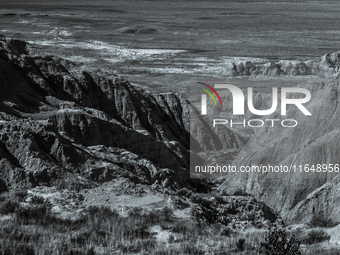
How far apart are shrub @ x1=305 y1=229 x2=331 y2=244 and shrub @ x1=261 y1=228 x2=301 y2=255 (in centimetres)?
144

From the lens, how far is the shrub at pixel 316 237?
11501 millimetres

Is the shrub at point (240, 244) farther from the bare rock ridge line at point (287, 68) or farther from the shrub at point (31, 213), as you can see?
the bare rock ridge line at point (287, 68)

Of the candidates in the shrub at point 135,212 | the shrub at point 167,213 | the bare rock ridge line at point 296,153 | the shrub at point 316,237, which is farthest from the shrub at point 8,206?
the bare rock ridge line at point 296,153

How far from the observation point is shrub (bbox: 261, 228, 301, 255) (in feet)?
32.0

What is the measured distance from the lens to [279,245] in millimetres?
9812

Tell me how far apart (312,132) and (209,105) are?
3096 centimetres

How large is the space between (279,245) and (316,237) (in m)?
2.17

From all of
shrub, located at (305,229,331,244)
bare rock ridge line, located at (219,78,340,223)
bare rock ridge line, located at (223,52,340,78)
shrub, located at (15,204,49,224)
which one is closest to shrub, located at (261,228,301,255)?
shrub, located at (305,229,331,244)

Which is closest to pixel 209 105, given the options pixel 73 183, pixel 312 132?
pixel 312 132

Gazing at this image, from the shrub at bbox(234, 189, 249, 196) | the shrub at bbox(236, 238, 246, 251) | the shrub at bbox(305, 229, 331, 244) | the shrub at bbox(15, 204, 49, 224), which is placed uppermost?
the shrub at bbox(15, 204, 49, 224)

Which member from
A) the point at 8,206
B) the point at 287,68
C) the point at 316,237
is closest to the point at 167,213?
the point at 316,237

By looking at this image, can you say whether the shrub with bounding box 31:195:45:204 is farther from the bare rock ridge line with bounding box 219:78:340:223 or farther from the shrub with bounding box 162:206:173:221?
the bare rock ridge line with bounding box 219:78:340:223

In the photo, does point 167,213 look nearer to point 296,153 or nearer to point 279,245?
point 279,245

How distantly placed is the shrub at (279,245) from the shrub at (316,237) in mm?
1438
